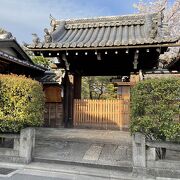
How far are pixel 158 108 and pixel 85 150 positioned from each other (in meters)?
2.68

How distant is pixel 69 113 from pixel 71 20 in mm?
4723

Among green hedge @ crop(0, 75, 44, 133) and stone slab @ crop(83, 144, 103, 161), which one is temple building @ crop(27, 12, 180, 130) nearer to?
green hedge @ crop(0, 75, 44, 133)

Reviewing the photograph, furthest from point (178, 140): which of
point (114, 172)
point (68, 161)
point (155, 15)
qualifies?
point (155, 15)

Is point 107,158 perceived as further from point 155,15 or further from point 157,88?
point 155,15

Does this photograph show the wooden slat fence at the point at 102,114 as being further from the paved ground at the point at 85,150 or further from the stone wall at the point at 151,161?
the stone wall at the point at 151,161

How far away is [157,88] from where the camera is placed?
17.7 feet

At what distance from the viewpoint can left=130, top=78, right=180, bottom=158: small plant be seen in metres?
5.30

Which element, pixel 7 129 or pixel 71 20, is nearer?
pixel 7 129

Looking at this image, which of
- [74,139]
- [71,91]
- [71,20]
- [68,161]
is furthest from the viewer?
[71,20]

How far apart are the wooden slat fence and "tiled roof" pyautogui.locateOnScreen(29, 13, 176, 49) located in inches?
111

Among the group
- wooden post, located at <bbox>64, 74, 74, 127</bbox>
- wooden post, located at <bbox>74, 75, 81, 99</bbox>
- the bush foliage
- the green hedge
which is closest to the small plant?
the bush foliage

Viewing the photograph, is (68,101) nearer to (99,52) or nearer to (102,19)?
(99,52)

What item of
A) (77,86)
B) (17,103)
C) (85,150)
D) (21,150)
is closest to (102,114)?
(77,86)

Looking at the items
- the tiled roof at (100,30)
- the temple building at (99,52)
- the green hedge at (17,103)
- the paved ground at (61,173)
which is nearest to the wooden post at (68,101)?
the temple building at (99,52)
